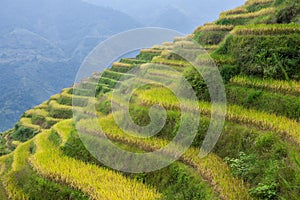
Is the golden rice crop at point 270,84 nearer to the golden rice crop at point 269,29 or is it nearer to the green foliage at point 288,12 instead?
the golden rice crop at point 269,29

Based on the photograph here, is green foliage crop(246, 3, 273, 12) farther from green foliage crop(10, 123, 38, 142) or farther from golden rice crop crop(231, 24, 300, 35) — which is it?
green foliage crop(10, 123, 38, 142)

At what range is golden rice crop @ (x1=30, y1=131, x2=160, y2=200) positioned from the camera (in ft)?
24.3

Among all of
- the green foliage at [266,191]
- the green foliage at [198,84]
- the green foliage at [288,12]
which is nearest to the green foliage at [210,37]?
the green foliage at [288,12]

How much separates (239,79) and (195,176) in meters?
3.59

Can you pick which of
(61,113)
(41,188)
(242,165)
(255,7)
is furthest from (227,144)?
(61,113)

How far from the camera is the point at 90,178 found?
8297mm

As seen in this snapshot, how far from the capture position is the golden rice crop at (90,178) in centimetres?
740

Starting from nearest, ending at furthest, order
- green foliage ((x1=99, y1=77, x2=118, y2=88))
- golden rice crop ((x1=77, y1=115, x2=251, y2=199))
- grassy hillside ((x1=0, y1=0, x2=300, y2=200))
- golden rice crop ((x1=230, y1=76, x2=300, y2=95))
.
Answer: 1. golden rice crop ((x1=77, y1=115, x2=251, y2=199))
2. grassy hillside ((x1=0, y1=0, x2=300, y2=200))
3. golden rice crop ((x1=230, y1=76, x2=300, y2=95))
4. green foliage ((x1=99, y1=77, x2=118, y2=88))

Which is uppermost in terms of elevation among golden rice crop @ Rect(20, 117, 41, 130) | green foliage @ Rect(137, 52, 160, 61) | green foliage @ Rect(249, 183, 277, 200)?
green foliage @ Rect(137, 52, 160, 61)

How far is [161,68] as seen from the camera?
15.4 m

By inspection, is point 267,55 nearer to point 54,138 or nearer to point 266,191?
point 266,191

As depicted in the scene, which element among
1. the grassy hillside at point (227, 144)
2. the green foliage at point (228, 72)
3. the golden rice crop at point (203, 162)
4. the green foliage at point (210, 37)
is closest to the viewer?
the golden rice crop at point (203, 162)

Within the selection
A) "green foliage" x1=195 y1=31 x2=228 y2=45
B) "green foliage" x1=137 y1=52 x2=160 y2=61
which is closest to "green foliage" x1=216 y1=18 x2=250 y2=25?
"green foliage" x1=195 y1=31 x2=228 y2=45

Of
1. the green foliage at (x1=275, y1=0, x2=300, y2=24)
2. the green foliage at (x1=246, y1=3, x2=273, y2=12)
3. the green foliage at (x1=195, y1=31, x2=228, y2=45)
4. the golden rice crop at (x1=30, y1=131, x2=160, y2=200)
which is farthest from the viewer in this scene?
the green foliage at (x1=246, y1=3, x2=273, y2=12)
